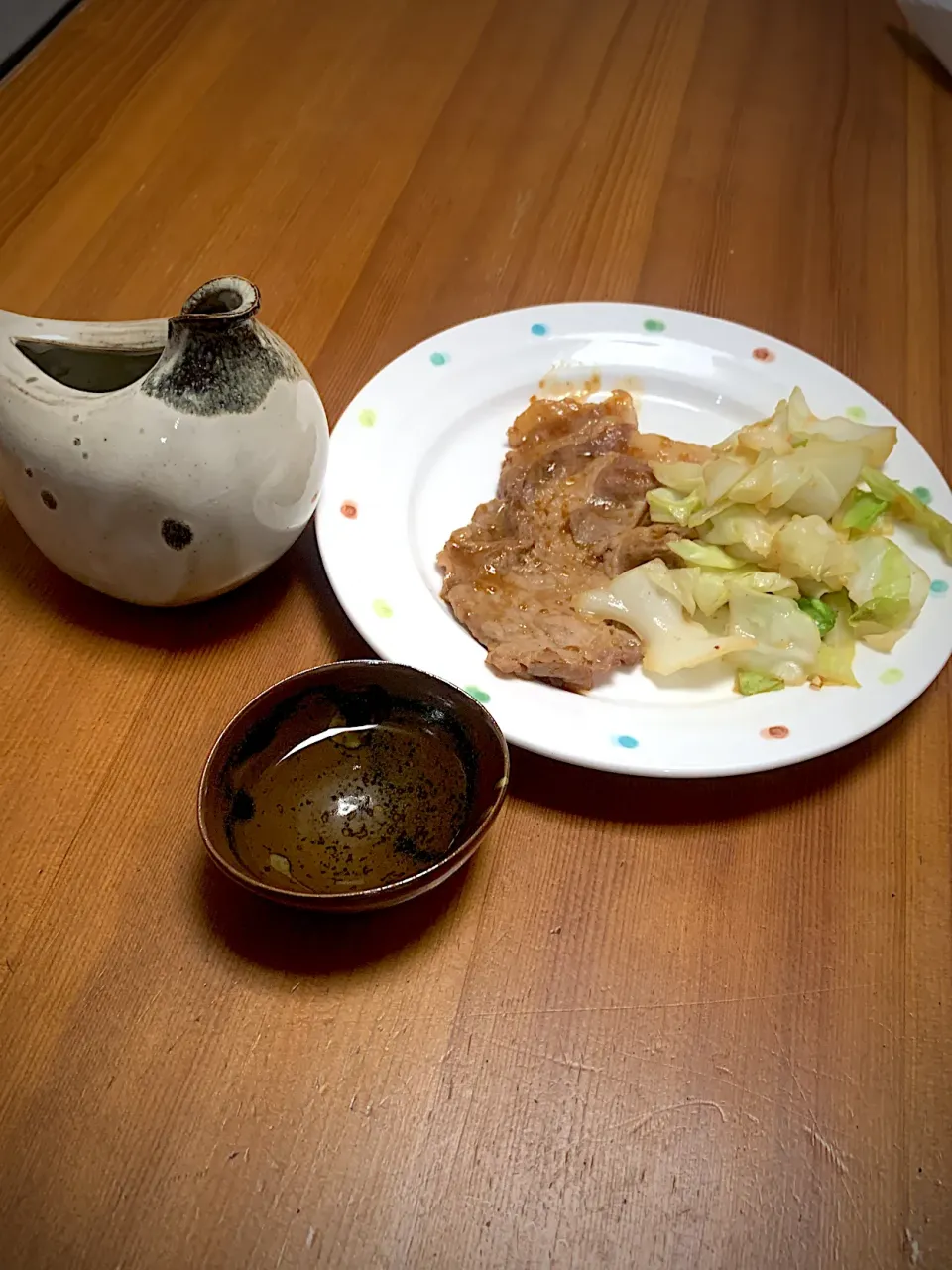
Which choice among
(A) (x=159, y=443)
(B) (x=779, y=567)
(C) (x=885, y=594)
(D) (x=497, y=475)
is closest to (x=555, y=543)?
(D) (x=497, y=475)

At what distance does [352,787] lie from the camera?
966 millimetres

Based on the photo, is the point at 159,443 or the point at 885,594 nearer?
the point at 159,443

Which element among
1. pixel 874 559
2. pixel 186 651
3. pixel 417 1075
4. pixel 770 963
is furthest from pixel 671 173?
pixel 417 1075

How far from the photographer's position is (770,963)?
957 mm

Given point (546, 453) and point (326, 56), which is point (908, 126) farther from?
point (546, 453)

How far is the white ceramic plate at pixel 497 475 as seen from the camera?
1018mm

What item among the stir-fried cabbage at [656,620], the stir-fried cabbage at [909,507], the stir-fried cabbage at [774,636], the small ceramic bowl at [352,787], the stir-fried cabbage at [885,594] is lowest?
the small ceramic bowl at [352,787]

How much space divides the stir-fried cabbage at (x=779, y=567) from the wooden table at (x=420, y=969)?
13cm

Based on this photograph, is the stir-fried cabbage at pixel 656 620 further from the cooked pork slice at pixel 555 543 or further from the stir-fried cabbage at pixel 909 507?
the stir-fried cabbage at pixel 909 507

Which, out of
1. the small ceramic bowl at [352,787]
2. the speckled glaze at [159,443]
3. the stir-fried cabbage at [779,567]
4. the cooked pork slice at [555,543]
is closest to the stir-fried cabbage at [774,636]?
the stir-fried cabbage at [779,567]

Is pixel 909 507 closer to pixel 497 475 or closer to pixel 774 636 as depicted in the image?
pixel 774 636

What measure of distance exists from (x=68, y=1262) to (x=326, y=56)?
2.03 metres

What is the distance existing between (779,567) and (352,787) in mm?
559


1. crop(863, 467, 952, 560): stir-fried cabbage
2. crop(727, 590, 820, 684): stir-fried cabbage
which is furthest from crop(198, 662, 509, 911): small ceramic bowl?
crop(863, 467, 952, 560): stir-fried cabbage
